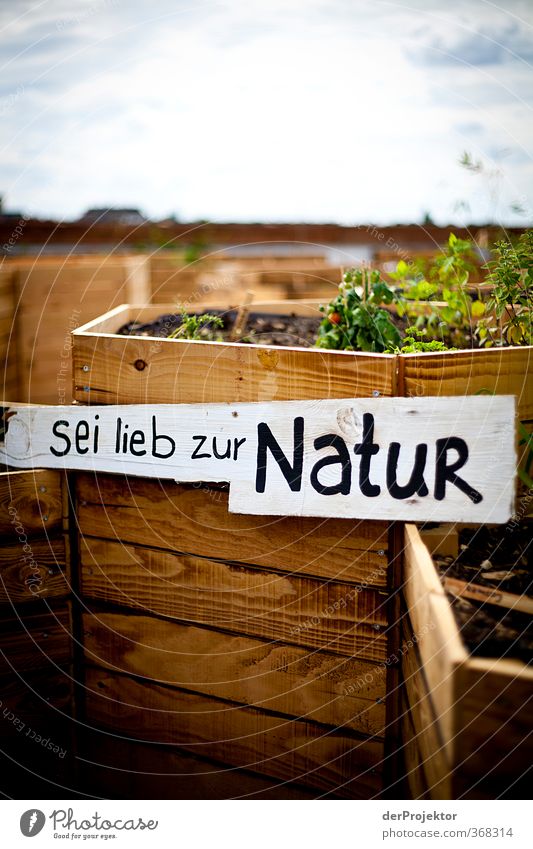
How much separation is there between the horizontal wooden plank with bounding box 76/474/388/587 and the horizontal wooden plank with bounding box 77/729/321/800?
567 mm

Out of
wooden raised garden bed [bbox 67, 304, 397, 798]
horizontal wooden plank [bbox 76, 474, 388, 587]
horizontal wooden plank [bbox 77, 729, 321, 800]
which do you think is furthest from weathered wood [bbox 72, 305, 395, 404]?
horizontal wooden plank [bbox 77, 729, 321, 800]

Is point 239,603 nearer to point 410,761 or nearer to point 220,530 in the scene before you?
point 220,530

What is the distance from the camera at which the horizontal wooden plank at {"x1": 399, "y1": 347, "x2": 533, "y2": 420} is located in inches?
57.6

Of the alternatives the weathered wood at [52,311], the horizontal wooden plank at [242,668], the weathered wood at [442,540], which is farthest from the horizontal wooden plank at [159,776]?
the weathered wood at [52,311]

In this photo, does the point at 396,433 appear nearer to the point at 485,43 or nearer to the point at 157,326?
the point at 485,43

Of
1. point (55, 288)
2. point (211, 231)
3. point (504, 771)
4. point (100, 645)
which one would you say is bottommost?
point (100, 645)

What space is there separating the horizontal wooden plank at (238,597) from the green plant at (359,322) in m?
0.71

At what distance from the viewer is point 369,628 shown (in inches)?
60.5

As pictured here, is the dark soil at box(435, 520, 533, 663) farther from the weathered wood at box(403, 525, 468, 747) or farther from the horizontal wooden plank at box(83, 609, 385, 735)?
the horizontal wooden plank at box(83, 609, 385, 735)

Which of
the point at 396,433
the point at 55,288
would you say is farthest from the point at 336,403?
the point at 55,288

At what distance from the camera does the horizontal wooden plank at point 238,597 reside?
1546 millimetres

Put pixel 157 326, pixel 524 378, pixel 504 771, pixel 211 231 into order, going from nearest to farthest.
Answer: pixel 504 771 → pixel 524 378 → pixel 157 326 → pixel 211 231

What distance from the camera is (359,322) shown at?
77.7 inches

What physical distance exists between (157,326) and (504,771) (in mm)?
1787
